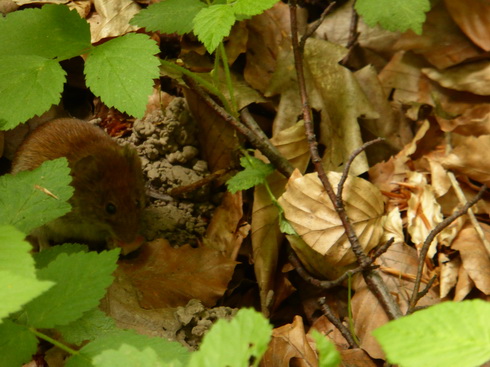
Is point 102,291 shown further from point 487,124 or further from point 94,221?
point 487,124

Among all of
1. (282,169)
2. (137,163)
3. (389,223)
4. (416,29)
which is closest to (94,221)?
(137,163)

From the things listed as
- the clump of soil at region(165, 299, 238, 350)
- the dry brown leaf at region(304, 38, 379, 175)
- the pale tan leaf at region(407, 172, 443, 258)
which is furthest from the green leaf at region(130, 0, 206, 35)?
the pale tan leaf at region(407, 172, 443, 258)

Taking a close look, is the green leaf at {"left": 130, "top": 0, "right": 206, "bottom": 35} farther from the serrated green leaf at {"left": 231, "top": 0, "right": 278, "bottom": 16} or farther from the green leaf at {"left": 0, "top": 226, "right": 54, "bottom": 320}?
the green leaf at {"left": 0, "top": 226, "right": 54, "bottom": 320}

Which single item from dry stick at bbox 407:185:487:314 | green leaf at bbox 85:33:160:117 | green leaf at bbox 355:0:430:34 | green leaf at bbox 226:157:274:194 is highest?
green leaf at bbox 85:33:160:117

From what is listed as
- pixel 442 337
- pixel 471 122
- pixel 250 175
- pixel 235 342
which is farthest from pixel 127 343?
pixel 471 122

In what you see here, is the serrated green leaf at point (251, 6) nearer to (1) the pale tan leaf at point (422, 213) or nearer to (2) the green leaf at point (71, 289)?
(2) the green leaf at point (71, 289)

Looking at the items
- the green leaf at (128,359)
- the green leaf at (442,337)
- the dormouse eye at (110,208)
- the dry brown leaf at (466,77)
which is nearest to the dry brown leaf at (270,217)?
the dormouse eye at (110,208)
